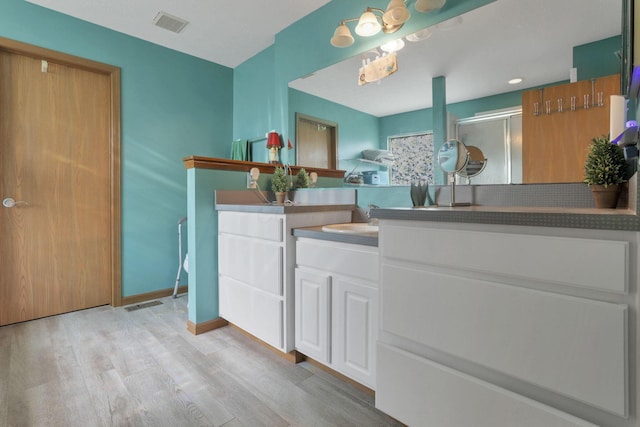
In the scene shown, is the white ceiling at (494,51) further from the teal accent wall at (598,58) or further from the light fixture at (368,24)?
the light fixture at (368,24)

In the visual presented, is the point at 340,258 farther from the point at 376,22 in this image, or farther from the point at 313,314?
the point at 376,22

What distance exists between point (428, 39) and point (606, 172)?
3.91 ft

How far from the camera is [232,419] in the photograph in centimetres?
143

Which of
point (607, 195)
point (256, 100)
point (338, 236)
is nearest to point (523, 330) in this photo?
point (607, 195)

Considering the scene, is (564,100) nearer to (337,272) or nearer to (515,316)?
(515,316)

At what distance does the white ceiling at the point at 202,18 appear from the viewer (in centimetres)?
254

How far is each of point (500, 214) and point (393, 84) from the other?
132 cm

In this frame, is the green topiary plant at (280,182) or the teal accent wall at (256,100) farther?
the teal accent wall at (256,100)

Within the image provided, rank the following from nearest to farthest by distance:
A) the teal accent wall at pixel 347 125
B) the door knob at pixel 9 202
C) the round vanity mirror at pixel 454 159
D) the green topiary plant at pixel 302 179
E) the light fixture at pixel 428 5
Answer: the round vanity mirror at pixel 454 159 < the light fixture at pixel 428 5 < the teal accent wall at pixel 347 125 < the door knob at pixel 9 202 < the green topiary plant at pixel 302 179

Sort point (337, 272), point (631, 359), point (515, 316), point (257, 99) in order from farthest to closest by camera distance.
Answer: point (257, 99) < point (337, 272) < point (515, 316) < point (631, 359)

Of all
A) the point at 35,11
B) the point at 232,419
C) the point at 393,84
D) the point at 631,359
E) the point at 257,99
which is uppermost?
the point at 35,11

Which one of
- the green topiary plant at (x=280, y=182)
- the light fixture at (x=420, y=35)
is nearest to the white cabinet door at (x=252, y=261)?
the green topiary plant at (x=280, y=182)

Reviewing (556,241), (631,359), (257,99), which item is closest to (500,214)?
(556,241)

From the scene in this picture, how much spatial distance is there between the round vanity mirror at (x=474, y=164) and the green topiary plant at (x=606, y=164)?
46 cm
